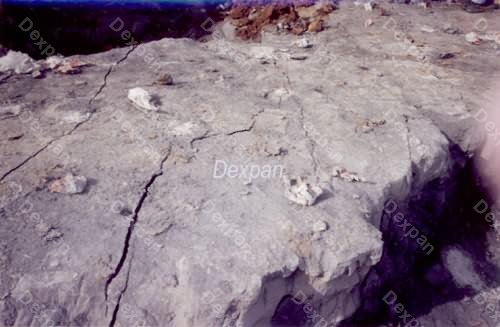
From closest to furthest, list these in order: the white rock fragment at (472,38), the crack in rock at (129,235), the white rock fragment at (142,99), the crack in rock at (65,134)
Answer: the crack in rock at (129,235)
the crack in rock at (65,134)
the white rock fragment at (142,99)
the white rock fragment at (472,38)

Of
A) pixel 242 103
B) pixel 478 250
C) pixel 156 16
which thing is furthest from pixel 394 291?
pixel 156 16

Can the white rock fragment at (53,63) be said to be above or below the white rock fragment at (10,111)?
above

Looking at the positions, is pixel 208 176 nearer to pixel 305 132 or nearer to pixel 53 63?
pixel 305 132

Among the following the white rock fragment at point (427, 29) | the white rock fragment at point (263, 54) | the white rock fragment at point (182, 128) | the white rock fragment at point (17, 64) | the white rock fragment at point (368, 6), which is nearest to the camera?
the white rock fragment at point (182, 128)

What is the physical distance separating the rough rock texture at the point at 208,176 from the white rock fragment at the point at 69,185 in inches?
1.1

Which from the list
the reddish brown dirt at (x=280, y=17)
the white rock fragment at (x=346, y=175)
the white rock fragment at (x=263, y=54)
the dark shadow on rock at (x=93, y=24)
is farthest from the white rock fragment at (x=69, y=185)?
the dark shadow on rock at (x=93, y=24)

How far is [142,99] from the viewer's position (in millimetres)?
2418

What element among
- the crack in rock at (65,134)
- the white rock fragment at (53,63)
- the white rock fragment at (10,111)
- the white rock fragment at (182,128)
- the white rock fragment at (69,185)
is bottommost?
the white rock fragment at (182,128)

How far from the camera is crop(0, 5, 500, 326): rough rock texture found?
1.55 m

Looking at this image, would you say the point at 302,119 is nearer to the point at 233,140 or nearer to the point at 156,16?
the point at 233,140

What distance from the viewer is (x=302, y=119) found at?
246cm

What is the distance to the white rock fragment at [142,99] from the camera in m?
2.40

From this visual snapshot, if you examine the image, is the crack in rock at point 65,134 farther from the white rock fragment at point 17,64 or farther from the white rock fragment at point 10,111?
the white rock fragment at point 17,64

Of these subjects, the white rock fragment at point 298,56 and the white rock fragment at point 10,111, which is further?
the white rock fragment at point 298,56
